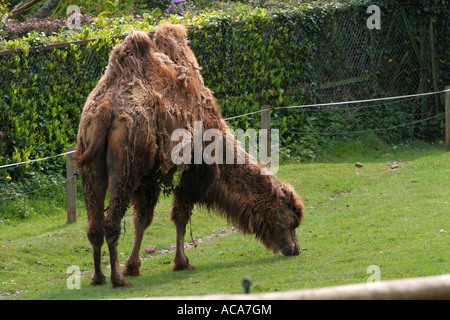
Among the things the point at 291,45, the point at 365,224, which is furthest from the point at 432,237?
the point at 291,45

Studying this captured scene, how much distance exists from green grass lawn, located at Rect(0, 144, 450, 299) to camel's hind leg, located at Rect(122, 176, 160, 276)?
20 cm

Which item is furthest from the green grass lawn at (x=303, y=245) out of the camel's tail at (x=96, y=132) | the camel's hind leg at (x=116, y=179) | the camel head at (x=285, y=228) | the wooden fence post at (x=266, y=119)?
the camel's tail at (x=96, y=132)

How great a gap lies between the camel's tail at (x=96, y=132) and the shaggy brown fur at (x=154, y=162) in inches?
0.4

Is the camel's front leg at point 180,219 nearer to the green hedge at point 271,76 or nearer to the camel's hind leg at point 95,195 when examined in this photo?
the camel's hind leg at point 95,195

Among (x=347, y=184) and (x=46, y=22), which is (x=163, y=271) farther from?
(x=46, y=22)

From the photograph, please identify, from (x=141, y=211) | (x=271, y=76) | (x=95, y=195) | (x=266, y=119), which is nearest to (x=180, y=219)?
(x=141, y=211)

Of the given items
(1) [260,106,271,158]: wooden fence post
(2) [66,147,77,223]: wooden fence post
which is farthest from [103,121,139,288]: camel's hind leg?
(1) [260,106,271,158]: wooden fence post

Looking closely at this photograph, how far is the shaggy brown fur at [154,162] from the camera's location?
7.33 metres

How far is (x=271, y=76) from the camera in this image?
49.4 ft

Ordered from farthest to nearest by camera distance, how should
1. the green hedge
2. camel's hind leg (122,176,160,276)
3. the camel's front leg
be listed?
1. the green hedge
2. the camel's front leg
3. camel's hind leg (122,176,160,276)

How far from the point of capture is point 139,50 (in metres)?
8.16

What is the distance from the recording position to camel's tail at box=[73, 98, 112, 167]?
725cm

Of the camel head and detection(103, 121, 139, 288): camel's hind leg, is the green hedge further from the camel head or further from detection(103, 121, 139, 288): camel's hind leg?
the camel head
